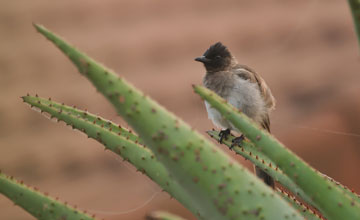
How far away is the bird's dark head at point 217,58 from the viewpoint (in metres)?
3.22

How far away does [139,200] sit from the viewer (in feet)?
18.9

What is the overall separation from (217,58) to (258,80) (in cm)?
24

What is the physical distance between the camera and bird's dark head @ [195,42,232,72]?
10.6 feet

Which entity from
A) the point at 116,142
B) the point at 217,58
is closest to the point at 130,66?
the point at 217,58

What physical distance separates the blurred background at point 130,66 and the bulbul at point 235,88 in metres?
3.19

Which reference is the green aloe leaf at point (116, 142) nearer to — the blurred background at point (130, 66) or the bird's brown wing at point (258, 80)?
the bird's brown wing at point (258, 80)

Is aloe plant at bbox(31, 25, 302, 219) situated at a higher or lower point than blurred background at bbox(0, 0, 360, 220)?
lower

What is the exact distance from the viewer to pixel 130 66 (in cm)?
729

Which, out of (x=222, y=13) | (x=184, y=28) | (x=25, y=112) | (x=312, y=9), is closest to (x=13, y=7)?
(x=25, y=112)

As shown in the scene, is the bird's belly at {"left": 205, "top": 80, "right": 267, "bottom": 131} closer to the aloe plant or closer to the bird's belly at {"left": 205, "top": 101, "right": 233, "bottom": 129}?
the bird's belly at {"left": 205, "top": 101, "right": 233, "bottom": 129}

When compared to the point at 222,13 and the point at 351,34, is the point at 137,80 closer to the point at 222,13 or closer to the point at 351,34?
the point at 222,13

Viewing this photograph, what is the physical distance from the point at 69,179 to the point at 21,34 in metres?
1.64

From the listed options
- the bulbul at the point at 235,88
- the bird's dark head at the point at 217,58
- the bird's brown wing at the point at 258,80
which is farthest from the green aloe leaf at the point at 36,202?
the bird's dark head at the point at 217,58

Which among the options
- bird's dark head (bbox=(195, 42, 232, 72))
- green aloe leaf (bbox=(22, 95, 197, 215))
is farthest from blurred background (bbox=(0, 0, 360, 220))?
green aloe leaf (bbox=(22, 95, 197, 215))
